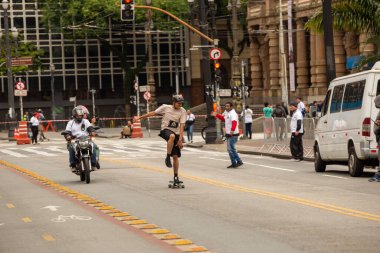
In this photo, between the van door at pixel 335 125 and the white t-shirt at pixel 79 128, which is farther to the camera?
the van door at pixel 335 125

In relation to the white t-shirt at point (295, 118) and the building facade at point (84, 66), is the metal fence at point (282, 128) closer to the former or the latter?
the white t-shirt at point (295, 118)

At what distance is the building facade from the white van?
70.9 meters

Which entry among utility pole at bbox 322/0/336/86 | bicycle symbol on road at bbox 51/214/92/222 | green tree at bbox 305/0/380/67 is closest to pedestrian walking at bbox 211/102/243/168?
utility pole at bbox 322/0/336/86

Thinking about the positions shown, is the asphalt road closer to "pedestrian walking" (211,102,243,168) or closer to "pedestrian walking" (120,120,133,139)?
"pedestrian walking" (211,102,243,168)

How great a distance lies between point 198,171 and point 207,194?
8532 mm

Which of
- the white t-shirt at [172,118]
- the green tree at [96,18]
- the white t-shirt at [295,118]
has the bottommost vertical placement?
the white t-shirt at [295,118]

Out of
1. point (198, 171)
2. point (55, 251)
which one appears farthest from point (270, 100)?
point (55, 251)

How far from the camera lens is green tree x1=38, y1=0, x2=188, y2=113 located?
90.0 meters

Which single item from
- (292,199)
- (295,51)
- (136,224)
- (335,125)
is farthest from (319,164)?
(295,51)

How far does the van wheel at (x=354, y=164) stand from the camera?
25.4m

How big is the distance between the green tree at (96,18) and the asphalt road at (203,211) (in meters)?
60.7

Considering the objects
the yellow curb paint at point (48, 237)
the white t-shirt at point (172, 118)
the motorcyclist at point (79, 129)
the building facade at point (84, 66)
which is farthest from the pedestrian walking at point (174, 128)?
the building facade at point (84, 66)

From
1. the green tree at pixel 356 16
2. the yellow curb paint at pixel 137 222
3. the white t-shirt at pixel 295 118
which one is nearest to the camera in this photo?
the yellow curb paint at pixel 137 222

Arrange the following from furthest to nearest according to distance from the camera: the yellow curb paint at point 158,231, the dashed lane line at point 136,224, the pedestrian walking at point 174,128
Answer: the pedestrian walking at point 174,128
the yellow curb paint at point 158,231
the dashed lane line at point 136,224
